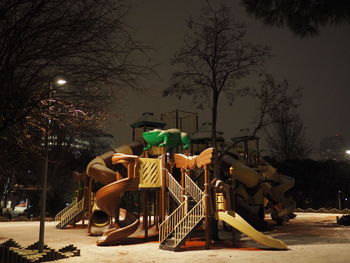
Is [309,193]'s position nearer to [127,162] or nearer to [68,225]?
[68,225]

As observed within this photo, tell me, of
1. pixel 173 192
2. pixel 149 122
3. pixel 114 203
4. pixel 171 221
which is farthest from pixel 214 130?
pixel 149 122

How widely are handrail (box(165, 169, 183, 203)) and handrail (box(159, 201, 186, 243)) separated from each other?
1.74 feet

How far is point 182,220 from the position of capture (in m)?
11.9

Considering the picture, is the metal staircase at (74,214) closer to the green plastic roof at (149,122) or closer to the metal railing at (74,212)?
the metal railing at (74,212)

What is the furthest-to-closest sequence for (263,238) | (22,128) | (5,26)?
(263,238) → (22,128) → (5,26)

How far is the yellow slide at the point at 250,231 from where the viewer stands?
11.5 meters

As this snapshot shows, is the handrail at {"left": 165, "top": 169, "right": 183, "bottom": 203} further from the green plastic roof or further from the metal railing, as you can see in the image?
the green plastic roof

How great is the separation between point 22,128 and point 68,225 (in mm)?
17653

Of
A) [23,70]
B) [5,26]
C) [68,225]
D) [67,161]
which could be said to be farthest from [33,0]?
[67,161]

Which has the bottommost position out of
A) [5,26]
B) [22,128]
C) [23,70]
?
[22,128]

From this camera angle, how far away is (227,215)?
12.3 metres

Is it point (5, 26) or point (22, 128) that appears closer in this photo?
point (5, 26)

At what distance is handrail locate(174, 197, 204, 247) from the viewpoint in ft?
38.8

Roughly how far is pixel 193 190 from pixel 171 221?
1.44 meters
